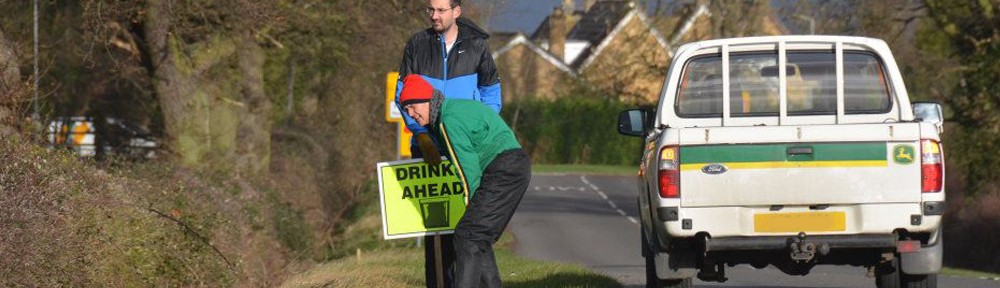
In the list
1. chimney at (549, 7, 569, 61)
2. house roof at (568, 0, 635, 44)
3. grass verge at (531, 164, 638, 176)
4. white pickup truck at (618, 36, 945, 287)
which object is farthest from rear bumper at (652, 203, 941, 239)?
chimney at (549, 7, 569, 61)

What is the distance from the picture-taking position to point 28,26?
64.2 feet

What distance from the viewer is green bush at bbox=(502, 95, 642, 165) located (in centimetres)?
6706

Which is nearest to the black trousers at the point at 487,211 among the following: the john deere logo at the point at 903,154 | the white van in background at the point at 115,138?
the john deere logo at the point at 903,154

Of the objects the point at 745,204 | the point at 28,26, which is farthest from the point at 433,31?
the point at 28,26

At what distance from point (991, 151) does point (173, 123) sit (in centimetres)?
1646

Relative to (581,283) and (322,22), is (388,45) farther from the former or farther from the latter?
(581,283)

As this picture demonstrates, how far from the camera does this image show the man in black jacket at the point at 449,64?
9297 mm

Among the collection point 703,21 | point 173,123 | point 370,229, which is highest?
point 703,21

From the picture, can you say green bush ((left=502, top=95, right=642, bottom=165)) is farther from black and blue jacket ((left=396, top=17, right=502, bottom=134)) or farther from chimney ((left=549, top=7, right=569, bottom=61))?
black and blue jacket ((left=396, top=17, right=502, bottom=134))

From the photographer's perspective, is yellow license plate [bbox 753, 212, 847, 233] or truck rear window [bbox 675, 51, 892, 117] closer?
yellow license plate [bbox 753, 212, 847, 233]

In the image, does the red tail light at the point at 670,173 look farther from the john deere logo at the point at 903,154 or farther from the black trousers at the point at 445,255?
the black trousers at the point at 445,255

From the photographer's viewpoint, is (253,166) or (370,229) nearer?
(253,166)

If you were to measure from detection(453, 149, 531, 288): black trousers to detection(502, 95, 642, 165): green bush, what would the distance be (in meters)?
57.1

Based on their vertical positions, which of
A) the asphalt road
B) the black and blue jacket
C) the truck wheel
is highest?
the black and blue jacket
